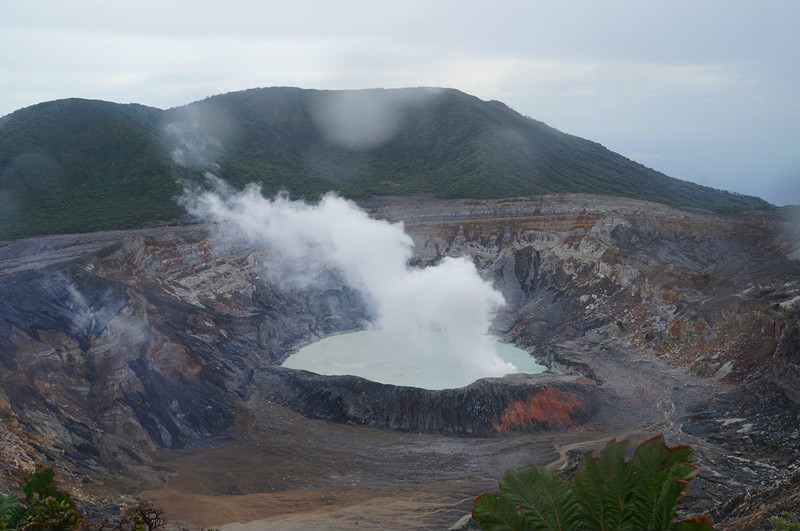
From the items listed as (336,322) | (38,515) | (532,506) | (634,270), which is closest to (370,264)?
(336,322)

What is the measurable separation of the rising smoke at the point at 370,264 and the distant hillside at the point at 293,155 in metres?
7.95

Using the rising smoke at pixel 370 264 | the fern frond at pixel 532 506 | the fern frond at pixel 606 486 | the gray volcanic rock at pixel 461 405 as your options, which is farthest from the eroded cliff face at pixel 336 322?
the fern frond at pixel 606 486

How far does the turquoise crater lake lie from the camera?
33562 mm

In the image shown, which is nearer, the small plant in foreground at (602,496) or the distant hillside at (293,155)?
the small plant in foreground at (602,496)

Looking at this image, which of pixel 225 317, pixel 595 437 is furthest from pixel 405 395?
pixel 225 317

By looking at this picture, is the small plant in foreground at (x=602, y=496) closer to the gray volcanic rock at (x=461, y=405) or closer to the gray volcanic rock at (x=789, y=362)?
the gray volcanic rock at (x=461, y=405)

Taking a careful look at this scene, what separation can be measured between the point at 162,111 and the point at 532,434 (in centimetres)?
7281

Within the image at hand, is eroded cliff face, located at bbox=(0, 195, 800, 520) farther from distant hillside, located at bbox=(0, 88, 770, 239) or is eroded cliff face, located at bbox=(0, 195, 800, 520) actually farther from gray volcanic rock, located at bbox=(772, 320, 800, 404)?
distant hillside, located at bbox=(0, 88, 770, 239)

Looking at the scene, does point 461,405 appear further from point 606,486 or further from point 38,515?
point 606,486

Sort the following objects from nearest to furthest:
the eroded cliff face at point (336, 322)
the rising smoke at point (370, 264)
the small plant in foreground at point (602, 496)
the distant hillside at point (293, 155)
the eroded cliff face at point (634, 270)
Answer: the small plant in foreground at point (602, 496) → the eroded cliff face at point (336, 322) → the eroded cliff face at point (634, 270) → the rising smoke at point (370, 264) → the distant hillside at point (293, 155)

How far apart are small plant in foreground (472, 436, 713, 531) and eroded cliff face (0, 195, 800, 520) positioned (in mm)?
18084

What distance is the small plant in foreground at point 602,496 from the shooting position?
5273 millimetres

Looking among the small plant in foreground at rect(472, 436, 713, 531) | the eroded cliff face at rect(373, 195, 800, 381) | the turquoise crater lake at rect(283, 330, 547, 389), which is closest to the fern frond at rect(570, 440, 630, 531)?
the small plant in foreground at rect(472, 436, 713, 531)

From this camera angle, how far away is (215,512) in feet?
70.1
